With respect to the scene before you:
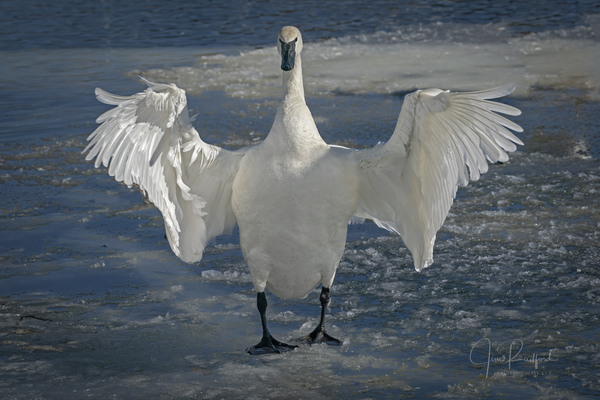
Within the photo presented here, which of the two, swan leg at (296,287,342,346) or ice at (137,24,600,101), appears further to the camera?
ice at (137,24,600,101)

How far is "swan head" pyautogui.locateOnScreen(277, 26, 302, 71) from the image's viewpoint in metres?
4.21

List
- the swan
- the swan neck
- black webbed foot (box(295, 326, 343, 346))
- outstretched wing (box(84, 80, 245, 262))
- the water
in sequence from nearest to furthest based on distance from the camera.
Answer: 1. the swan
2. outstretched wing (box(84, 80, 245, 262))
3. the water
4. the swan neck
5. black webbed foot (box(295, 326, 343, 346))

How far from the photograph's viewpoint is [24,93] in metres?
10.8

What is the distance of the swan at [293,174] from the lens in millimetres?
3746

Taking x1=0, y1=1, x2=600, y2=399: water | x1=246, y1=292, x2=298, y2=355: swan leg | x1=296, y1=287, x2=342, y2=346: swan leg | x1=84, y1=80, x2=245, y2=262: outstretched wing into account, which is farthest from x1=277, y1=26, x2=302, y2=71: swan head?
x1=0, y1=1, x2=600, y2=399: water

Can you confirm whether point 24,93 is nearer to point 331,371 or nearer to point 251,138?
point 251,138

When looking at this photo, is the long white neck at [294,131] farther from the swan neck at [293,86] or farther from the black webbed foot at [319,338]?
the black webbed foot at [319,338]

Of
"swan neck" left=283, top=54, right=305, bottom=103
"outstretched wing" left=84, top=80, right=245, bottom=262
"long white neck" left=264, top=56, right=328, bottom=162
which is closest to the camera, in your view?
"outstretched wing" left=84, top=80, right=245, bottom=262

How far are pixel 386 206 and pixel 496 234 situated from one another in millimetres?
1584

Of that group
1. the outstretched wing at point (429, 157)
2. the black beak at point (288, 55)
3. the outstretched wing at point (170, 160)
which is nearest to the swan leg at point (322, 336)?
the outstretched wing at point (429, 157)

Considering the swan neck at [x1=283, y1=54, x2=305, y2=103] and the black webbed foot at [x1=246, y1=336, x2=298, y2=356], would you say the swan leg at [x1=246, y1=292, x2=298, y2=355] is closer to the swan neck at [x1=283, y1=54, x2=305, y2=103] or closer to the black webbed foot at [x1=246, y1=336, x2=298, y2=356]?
the black webbed foot at [x1=246, y1=336, x2=298, y2=356]

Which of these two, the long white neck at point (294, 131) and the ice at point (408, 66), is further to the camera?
the ice at point (408, 66)

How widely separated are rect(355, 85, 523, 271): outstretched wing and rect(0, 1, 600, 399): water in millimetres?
589

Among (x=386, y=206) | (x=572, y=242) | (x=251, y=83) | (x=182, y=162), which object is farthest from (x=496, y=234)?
(x=251, y=83)
